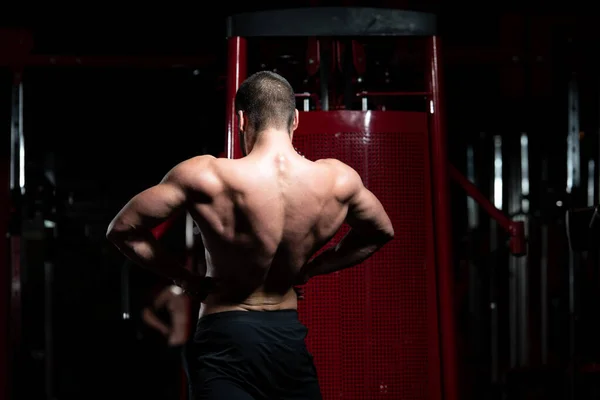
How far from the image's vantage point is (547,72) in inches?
242

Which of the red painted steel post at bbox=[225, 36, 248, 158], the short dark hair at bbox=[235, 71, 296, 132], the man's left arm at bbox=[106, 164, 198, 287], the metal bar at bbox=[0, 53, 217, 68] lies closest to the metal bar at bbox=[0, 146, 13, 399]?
the metal bar at bbox=[0, 53, 217, 68]

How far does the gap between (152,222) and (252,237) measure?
0.31 m

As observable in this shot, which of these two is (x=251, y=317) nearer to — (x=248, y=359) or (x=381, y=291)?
(x=248, y=359)

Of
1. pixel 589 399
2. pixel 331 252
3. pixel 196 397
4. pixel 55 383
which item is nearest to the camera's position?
pixel 196 397

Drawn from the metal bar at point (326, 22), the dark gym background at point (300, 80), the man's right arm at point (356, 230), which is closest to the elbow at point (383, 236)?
the man's right arm at point (356, 230)

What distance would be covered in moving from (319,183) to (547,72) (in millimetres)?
4089

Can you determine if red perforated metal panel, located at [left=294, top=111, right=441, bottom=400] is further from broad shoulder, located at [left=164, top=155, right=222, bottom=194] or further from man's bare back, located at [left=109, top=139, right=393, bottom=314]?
broad shoulder, located at [left=164, top=155, right=222, bottom=194]

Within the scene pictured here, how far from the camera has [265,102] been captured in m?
2.59

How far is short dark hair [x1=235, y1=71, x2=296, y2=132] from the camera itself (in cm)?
259

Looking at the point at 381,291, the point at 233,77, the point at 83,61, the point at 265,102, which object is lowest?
the point at 381,291

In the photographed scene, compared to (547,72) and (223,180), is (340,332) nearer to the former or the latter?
(223,180)

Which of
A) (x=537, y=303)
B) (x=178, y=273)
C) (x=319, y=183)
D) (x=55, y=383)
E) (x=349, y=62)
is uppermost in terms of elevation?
(x=349, y=62)

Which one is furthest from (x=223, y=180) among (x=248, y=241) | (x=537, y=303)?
(x=537, y=303)

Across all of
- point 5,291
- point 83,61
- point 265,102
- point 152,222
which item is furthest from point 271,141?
point 5,291
